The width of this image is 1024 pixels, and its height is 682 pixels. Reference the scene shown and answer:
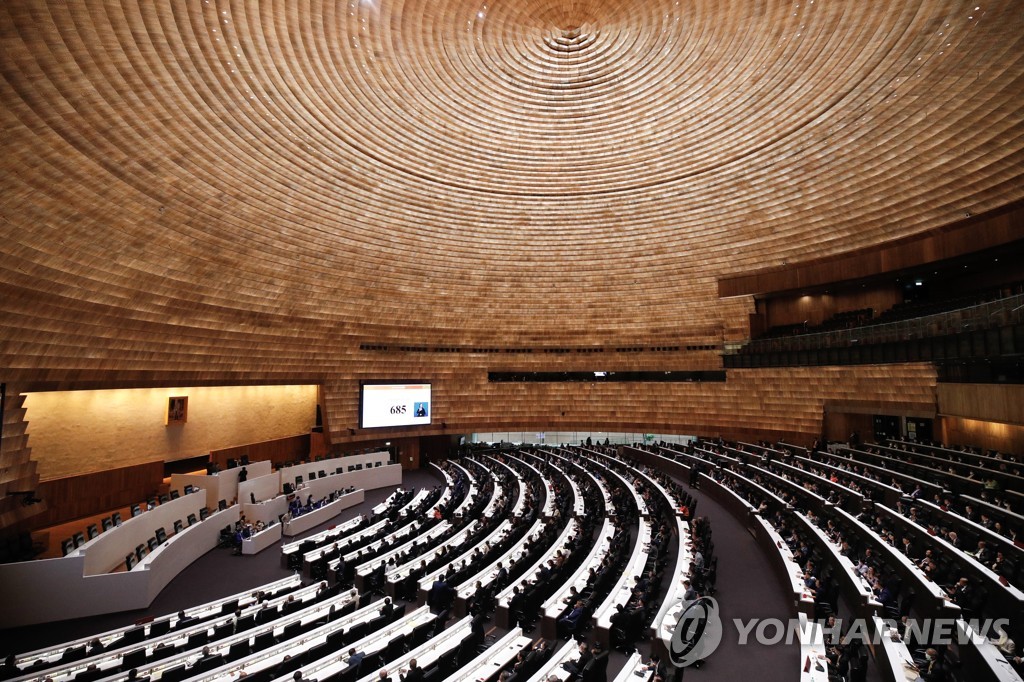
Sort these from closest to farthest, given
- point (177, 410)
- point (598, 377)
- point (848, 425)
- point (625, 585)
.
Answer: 1. point (625, 585)
2. point (177, 410)
3. point (848, 425)
4. point (598, 377)

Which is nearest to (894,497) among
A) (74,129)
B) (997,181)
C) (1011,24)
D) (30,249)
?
(997,181)

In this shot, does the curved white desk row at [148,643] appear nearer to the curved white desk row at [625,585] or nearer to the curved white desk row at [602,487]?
the curved white desk row at [625,585]

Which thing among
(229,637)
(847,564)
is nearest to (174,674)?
(229,637)

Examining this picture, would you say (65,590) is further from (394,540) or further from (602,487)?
(602,487)

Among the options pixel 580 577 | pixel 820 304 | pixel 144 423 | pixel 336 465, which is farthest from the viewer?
pixel 820 304

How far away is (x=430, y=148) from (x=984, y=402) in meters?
17.5

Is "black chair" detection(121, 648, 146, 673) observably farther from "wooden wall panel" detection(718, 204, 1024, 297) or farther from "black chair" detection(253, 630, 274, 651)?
"wooden wall panel" detection(718, 204, 1024, 297)

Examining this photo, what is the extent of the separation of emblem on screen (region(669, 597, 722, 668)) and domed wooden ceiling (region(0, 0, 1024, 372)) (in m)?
11.9

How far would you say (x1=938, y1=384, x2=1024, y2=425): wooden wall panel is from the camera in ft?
42.8

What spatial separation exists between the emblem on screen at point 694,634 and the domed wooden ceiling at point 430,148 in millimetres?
11880

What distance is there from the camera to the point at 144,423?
1919cm

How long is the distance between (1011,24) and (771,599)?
11476 mm

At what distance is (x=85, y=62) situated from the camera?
9.34 meters

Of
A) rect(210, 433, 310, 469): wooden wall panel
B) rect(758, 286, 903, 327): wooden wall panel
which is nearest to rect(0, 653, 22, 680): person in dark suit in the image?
rect(210, 433, 310, 469): wooden wall panel
